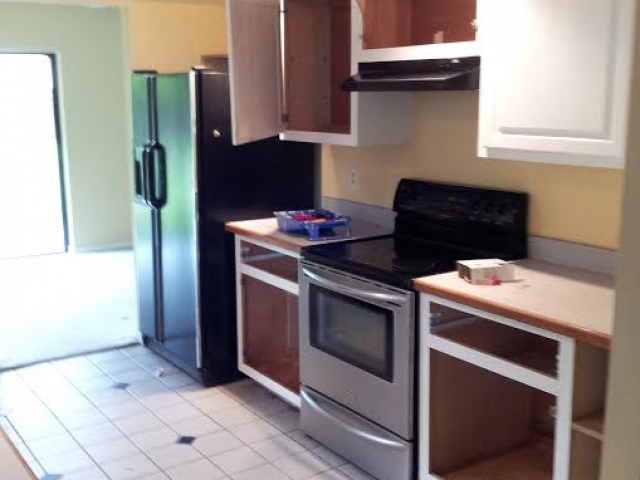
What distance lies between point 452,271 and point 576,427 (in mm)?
765

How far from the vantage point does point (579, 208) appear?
107 inches

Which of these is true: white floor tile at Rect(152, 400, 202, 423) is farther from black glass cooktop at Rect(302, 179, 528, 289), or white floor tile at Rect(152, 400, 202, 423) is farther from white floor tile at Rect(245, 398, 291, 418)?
black glass cooktop at Rect(302, 179, 528, 289)

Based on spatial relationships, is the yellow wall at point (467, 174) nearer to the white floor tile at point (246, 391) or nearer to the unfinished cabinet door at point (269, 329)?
the unfinished cabinet door at point (269, 329)

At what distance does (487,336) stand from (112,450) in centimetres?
173

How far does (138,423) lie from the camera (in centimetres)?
352

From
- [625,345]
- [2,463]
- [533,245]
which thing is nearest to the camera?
[625,345]

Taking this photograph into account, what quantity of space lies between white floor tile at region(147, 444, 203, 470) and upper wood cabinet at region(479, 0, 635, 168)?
1.78m

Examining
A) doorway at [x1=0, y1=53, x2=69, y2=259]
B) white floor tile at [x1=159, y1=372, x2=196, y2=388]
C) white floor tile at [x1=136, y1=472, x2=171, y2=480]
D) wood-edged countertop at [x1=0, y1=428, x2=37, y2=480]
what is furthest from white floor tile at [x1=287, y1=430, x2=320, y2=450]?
doorway at [x1=0, y1=53, x2=69, y2=259]

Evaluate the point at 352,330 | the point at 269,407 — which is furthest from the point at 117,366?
the point at 352,330

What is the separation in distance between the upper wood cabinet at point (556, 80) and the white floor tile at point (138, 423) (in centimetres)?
201

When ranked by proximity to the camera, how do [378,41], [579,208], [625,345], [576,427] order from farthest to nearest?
[378,41], [579,208], [576,427], [625,345]

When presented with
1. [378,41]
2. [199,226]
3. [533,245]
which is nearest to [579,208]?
[533,245]

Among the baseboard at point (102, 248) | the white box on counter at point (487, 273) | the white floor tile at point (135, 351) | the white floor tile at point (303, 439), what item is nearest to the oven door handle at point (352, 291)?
the white box on counter at point (487, 273)

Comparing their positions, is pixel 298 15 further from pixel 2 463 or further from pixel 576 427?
pixel 2 463
